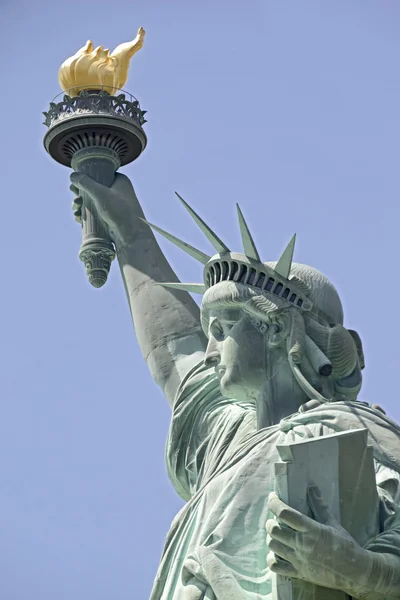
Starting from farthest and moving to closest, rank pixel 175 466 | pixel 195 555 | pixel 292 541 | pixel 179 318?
1. pixel 179 318
2. pixel 175 466
3. pixel 195 555
4. pixel 292 541

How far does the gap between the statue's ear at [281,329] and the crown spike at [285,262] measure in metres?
0.29

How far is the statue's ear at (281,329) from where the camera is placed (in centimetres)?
1587

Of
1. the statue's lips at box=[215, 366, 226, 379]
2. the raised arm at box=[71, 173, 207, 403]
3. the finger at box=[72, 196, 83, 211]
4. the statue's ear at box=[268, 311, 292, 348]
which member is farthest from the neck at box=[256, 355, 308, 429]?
the finger at box=[72, 196, 83, 211]

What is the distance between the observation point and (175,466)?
55.8 feet

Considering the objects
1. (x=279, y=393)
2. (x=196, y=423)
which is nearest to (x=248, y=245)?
(x=279, y=393)

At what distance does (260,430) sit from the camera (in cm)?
1587

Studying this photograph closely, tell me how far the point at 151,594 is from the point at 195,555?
753 mm

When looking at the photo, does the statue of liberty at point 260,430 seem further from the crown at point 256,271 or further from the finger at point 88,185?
the finger at point 88,185

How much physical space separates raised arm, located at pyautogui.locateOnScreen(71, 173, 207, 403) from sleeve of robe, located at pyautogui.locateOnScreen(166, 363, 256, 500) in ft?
2.20

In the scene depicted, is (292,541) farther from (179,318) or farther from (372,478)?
(179,318)

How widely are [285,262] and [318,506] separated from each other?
2.17 metres

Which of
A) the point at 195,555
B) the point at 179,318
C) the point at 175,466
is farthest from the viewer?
the point at 179,318

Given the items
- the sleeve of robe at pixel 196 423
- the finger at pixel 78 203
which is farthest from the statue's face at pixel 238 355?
the finger at pixel 78 203

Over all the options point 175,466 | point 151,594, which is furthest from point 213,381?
point 151,594
